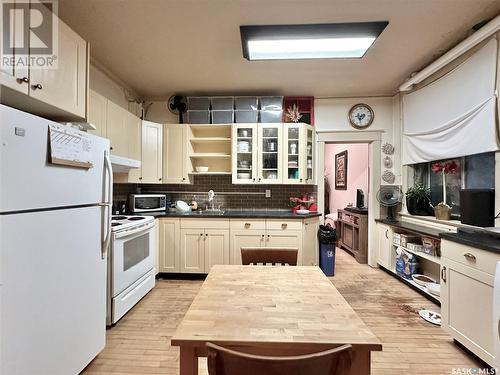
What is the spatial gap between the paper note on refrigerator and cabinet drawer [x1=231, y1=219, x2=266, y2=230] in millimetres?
1958

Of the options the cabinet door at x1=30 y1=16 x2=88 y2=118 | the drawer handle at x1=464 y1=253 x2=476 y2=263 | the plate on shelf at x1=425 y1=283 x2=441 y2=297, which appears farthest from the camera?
the plate on shelf at x1=425 y1=283 x2=441 y2=297

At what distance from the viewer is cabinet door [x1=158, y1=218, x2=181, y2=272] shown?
10.7 ft

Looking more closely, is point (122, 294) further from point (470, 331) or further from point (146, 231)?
point (470, 331)

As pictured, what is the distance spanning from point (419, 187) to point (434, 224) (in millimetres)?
610

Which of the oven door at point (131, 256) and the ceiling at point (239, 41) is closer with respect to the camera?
the ceiling at point (239, 41)

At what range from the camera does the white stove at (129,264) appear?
7.13 ft

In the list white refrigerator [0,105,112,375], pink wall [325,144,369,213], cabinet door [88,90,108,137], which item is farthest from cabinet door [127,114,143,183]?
pink wall [325,144,369,213]

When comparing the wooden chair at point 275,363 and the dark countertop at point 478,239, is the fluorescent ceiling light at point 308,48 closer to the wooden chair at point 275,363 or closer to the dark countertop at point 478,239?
the dark countertop at point 478,239

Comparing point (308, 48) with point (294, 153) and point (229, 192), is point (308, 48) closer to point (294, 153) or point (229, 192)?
point (294, 153)

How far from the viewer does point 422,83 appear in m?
3.11

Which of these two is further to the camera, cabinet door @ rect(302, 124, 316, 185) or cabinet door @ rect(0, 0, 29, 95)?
cabinet door @ rect(302, 124, 316, 185)

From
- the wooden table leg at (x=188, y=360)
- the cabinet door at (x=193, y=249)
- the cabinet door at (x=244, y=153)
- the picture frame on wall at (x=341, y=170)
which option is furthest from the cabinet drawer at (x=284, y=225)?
the picture frame on wall at (x=341, y=170)

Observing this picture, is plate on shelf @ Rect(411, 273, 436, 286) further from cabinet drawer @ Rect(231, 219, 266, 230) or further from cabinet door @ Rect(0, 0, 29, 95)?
cabinet door @ Rect(0, 0, 29, 95)

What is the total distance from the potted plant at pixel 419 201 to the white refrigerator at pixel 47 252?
3.58m
